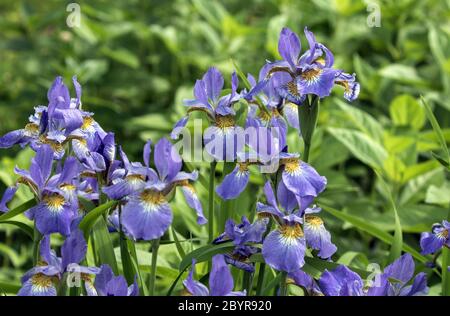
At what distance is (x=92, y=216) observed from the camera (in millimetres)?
1694

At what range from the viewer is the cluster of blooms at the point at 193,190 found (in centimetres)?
162

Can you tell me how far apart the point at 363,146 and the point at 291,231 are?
49.4 inches

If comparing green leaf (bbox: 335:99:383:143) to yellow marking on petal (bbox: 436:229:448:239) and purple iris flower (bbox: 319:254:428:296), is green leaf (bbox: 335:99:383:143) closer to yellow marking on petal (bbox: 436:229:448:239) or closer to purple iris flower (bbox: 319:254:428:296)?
yellow marking on petal (bbox: 436:229:448:239)

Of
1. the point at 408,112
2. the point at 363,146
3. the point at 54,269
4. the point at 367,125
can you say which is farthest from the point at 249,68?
the point at 54,269

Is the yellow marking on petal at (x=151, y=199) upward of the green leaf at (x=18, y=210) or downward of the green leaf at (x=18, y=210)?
upward

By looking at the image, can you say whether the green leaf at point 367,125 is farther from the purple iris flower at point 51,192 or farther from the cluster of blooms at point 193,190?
the purple iris flower at point 51,192

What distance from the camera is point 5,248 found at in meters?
3.45

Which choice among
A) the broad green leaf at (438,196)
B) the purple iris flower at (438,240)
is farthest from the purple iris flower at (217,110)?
the broad green leaf at (438,196)

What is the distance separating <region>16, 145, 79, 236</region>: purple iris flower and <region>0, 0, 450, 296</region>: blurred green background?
129cm

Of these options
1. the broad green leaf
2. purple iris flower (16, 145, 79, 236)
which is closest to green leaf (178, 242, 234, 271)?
purple iris flower (16, 145, 79, 236)

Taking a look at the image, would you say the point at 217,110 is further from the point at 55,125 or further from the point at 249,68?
the point at 249,68

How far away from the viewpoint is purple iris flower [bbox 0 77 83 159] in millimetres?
1761

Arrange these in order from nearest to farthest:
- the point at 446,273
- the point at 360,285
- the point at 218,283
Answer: the point at 218,283, the point at 360,285, the point at 446,273

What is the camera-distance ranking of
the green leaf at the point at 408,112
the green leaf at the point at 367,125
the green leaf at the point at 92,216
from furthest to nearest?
the green leaf at the point at 408,112 → the green leaf at the point at 367,125 → the green leaf at the point at 92,216
